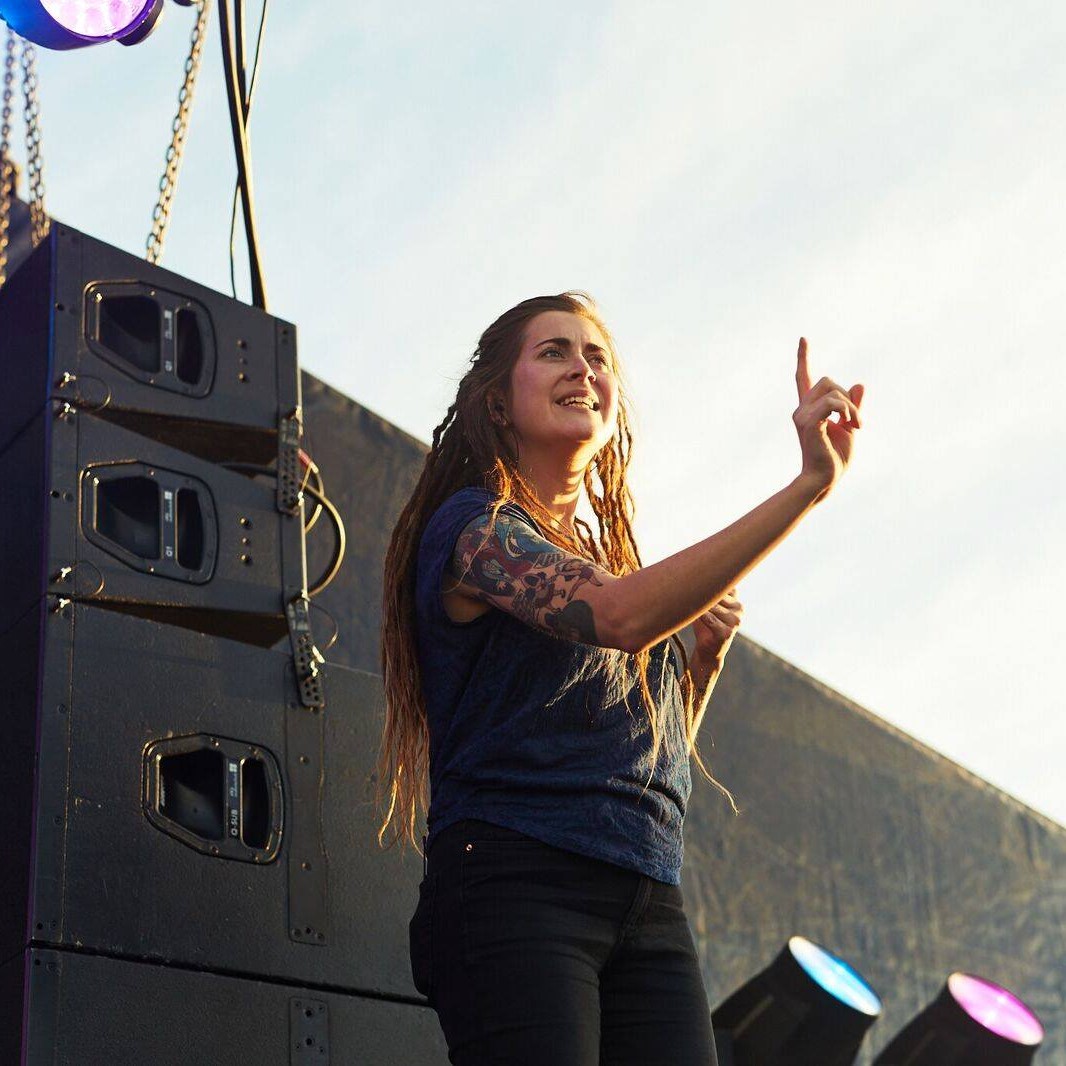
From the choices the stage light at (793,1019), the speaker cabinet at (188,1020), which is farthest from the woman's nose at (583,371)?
the stage light at (793,1019)

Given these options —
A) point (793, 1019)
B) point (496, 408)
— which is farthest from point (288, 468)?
point (793, 1019)

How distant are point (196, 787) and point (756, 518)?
0.88 metres

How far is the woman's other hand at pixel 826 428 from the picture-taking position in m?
1.28

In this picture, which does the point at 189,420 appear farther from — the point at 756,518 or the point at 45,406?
the point at 756,518

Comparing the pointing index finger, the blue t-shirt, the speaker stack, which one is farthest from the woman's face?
the speaker stack

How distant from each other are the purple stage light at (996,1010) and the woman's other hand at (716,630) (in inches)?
65.0

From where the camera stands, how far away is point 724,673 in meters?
4.26

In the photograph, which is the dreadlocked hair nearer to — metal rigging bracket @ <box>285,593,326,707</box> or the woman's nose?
the woman's nose

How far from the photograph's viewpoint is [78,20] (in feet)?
6.84

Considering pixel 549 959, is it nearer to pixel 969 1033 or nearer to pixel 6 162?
pixel 969 1033

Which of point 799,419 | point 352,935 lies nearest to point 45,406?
point 352,935

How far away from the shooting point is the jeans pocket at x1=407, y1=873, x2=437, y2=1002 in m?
1.36

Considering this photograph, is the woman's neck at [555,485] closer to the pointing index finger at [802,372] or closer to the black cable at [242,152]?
the pointing index finger at [802,372]

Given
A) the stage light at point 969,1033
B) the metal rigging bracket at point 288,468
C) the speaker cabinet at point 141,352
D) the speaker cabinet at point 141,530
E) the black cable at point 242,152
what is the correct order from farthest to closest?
the stage light at point 969,1033, the black cable at point 242,152, the metal rigging bracket at point 288,468, the speaker cabinet at point 141,352, the speaker cabinet at point 141,530
